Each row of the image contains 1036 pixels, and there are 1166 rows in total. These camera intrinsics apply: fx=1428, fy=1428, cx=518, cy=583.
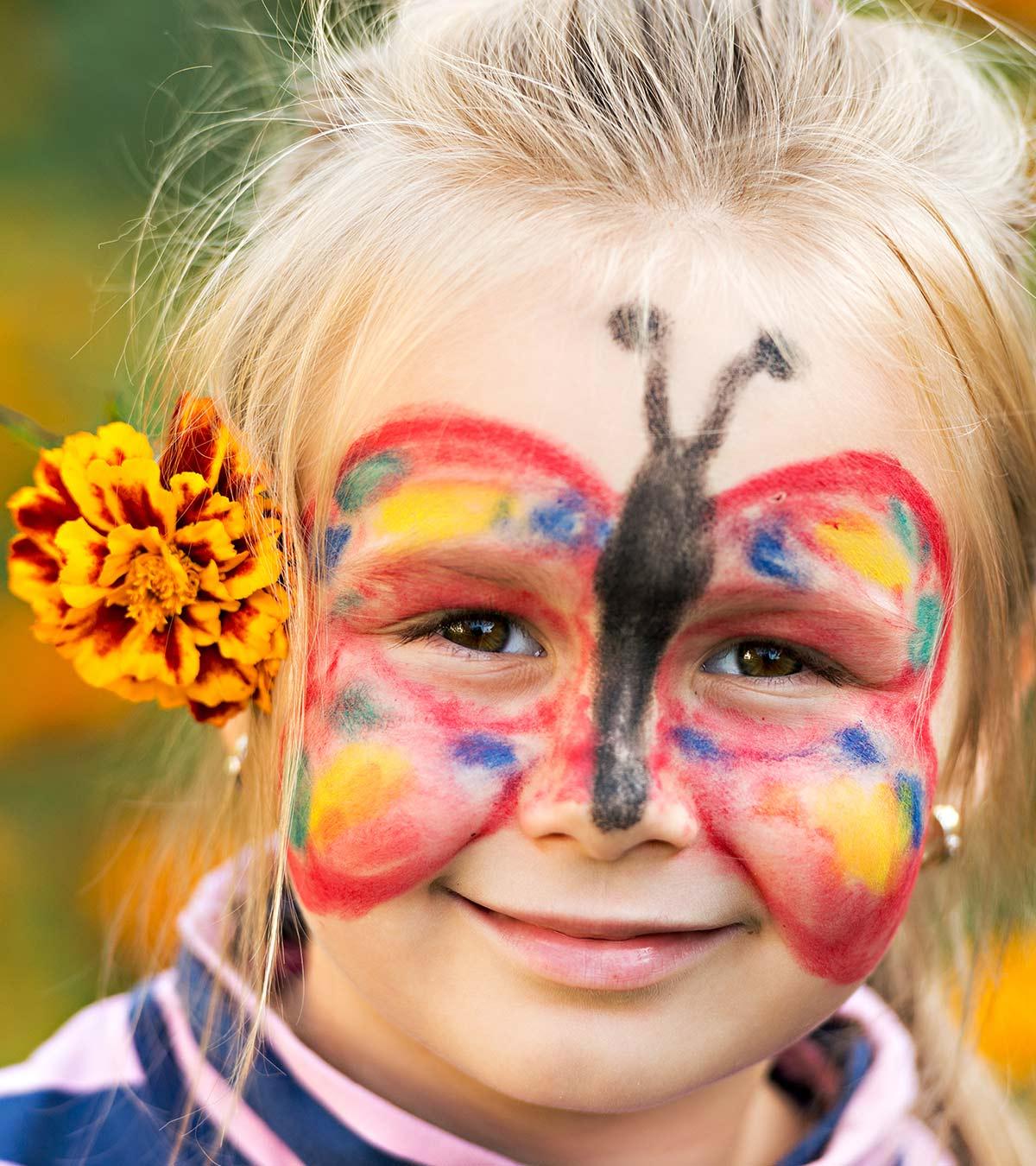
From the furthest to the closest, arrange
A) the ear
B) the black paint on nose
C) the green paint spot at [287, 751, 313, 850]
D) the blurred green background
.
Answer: the blurred green background, the ear, the green paint spot at [287, 751, 313, 850], the black paint on nose

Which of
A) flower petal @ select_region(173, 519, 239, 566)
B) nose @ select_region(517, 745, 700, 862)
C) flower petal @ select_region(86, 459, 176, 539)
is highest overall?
flower petal @ select_region(86, 459, 176, 539)

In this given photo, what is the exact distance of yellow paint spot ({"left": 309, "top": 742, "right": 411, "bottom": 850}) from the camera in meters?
1.27

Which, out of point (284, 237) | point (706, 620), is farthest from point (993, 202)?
point (284, 237)

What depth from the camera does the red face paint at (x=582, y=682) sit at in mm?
1229

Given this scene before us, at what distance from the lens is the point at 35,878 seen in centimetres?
297

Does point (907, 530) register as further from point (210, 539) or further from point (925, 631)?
point (210, 539)

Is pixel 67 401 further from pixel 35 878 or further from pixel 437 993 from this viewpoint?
pixel 437 993

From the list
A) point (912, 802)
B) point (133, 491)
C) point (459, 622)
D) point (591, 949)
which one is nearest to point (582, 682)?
point (459, 622)

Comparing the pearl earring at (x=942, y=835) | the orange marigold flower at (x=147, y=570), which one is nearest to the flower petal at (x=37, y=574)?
Result: the orange marigold flower at (x=147, y=570)

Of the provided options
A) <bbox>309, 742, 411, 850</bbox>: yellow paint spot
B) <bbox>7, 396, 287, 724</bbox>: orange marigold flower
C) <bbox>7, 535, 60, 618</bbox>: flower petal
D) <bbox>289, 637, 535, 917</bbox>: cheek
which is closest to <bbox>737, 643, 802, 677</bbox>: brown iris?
<bbox>289, 637, 535, 917</bbox>: cheek

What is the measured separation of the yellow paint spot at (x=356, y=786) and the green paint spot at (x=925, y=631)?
48cm

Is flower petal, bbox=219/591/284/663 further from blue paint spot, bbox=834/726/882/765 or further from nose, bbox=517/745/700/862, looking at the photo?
blue paint spot, bbox=834/726/882/765

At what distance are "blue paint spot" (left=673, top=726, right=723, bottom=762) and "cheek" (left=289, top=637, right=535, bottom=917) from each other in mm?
130

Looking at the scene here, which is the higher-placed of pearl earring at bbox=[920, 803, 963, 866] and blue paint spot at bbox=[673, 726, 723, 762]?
blue paint spot at bbox=[673, 726, 723, 762]
